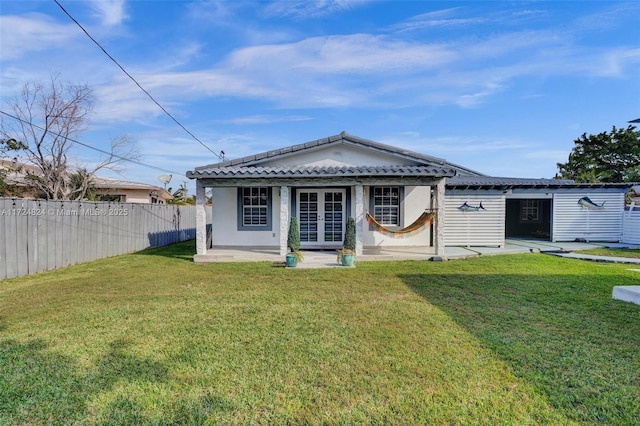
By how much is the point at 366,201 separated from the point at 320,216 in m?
1.71

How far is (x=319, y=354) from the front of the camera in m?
3.36

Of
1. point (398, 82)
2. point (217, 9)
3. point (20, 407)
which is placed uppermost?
point (217, 9)

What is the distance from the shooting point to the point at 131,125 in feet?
54.2

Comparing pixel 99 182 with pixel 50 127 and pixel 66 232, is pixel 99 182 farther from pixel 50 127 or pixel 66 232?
pixel 66 232

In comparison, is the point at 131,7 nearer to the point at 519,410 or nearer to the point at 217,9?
the point at 217,9

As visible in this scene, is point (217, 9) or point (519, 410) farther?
point (217, 9)

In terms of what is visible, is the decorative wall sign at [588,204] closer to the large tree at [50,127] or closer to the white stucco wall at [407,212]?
the white stucco wall at [407,212]

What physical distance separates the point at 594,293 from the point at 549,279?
1106 mm

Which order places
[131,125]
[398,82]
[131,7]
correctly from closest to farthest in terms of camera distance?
[131,7], [398,82], [131,125]

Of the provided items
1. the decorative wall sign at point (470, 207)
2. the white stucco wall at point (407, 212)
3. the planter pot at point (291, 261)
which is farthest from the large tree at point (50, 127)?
the decorative wall sign at point (470, 207)

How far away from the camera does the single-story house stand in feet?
31.4

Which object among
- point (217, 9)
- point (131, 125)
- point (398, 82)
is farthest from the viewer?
point (131, 125)

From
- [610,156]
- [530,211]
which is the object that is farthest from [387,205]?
[610,156]

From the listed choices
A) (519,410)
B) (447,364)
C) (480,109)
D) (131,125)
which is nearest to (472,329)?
(447,364)
